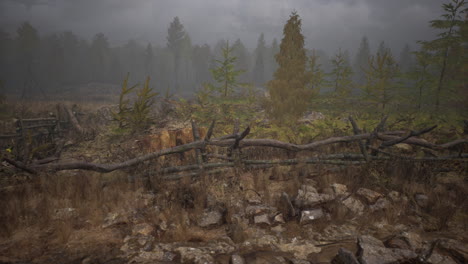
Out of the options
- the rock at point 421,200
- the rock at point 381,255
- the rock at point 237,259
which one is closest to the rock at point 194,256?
the rock at point 237,259

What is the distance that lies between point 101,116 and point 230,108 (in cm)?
1400

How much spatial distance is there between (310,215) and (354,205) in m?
0.93

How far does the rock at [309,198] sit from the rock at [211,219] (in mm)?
1390

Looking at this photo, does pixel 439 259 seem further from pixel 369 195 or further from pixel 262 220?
pixel 262 220

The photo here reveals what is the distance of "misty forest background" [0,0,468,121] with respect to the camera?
9.70m

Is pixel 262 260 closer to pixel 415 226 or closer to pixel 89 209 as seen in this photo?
pixel 415 226

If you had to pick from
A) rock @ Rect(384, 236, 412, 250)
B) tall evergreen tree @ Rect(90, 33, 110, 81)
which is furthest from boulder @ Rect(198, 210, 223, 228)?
tall evergreen tree @ Rect(90, 33, 110, 81)

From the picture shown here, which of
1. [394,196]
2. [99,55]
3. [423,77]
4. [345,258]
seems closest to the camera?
[345,258]

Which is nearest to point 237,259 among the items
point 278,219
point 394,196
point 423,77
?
point 278,219

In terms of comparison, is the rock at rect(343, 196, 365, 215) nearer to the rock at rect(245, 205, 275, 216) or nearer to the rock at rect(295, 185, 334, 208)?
the rock at rect(295, 185, 334, 208)

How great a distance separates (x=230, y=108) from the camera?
932 cm

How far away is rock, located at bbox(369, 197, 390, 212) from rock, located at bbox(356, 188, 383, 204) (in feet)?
0.21

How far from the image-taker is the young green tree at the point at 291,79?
1045cm

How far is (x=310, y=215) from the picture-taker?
3.49 metres
